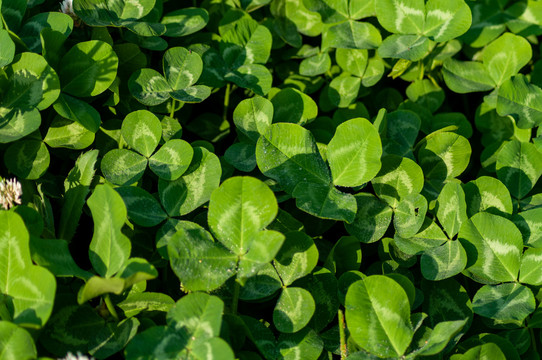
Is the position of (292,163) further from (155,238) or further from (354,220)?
(155,238)

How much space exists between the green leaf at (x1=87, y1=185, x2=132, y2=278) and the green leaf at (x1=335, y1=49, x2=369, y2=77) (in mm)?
1041

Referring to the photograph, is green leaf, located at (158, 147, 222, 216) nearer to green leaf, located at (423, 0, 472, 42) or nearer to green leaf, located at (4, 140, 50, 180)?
green leaf, located at (4, 140, 50, 180)

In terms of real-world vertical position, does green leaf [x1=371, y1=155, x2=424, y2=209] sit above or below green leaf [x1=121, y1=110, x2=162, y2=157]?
below

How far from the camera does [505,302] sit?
1.47 m

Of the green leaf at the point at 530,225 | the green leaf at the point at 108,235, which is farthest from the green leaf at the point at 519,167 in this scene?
the green leaf at the point at 108,235

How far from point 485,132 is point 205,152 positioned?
102cm

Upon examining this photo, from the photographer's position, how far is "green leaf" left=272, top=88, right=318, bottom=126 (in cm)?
175

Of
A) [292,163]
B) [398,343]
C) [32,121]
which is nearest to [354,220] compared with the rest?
[292,163]

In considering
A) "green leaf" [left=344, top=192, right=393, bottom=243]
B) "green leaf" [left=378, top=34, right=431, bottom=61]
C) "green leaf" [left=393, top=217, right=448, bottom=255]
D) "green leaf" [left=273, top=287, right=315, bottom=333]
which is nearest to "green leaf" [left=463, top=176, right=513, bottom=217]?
"green leaf" [left=393, top=217, right=448, bottom=255]

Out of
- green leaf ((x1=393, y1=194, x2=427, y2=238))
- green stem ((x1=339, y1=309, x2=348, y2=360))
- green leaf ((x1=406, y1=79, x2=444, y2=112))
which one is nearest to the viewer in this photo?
green stem ((x1=339, y1=309, x2=348, y2=360))

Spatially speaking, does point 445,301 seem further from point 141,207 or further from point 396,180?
point 141,207

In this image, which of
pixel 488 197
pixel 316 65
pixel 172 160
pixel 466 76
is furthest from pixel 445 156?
pixel 172 160

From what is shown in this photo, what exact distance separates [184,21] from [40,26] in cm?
42

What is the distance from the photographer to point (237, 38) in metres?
1.89
